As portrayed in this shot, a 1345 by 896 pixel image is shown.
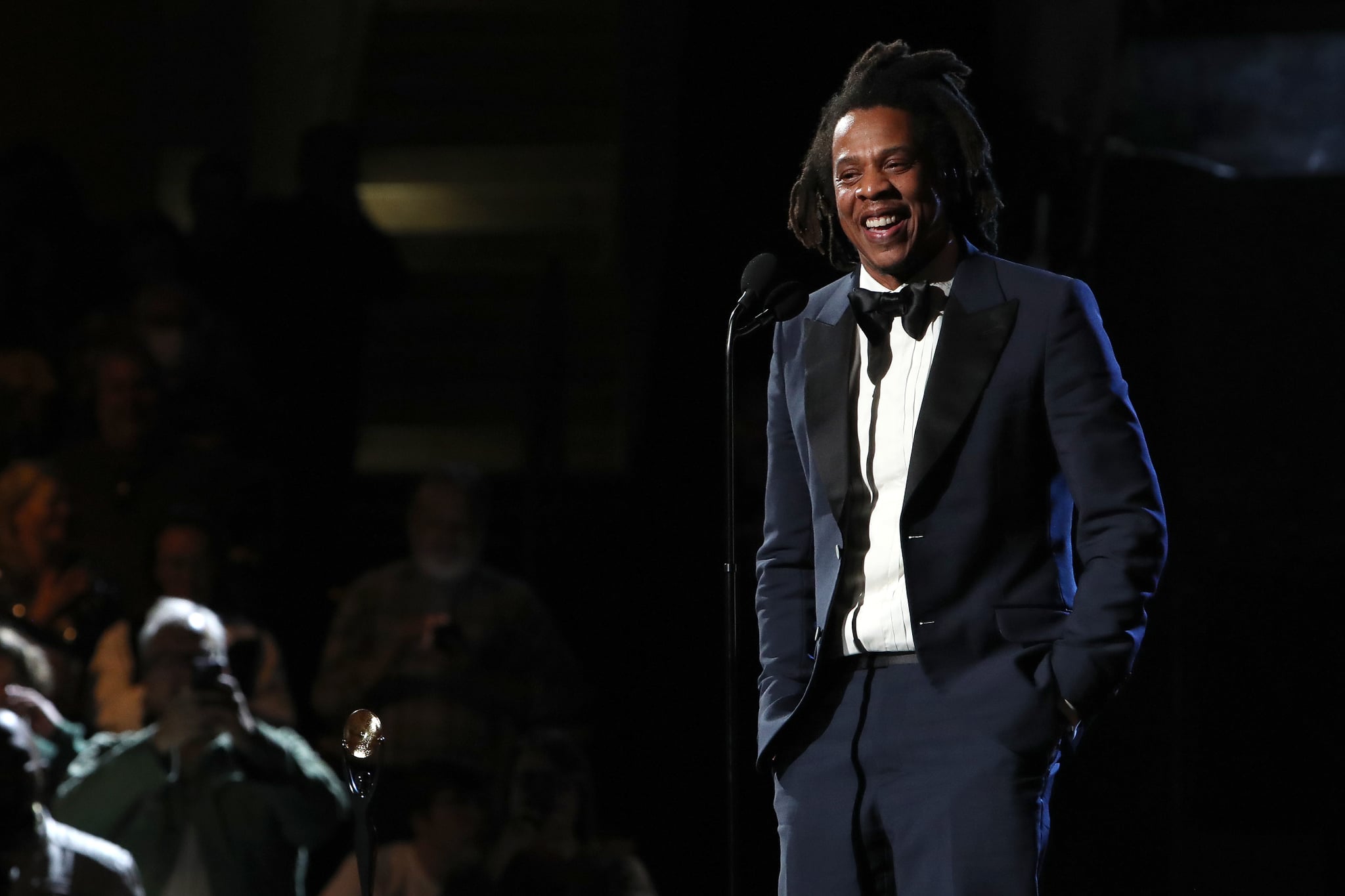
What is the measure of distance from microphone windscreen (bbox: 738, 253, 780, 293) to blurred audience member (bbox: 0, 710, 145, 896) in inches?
75.0

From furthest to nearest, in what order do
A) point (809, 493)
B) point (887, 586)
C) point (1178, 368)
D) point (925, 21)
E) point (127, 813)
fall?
1. point (925, 21)
2. point (1178, 368)
3. point (127, 813)
4. point (809, 493)
5. point (887, 586)

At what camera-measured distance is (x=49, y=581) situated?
16.6 feet

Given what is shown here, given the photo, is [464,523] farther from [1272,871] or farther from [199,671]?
[1272,871]

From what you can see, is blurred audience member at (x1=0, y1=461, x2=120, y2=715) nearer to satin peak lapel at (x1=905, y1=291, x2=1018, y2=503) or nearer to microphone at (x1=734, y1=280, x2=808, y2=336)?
microphone at (x1=734, y1=280, x2=808, y2=336)

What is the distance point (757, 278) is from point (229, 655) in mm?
2907

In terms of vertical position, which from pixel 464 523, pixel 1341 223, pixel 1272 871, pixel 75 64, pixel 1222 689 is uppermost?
pixel 75 64

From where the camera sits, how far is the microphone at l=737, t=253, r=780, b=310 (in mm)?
2338

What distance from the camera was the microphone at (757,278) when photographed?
2338 mm

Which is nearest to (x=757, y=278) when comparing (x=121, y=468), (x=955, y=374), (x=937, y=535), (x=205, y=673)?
(x=955, y=374)

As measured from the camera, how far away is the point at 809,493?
7.59ft

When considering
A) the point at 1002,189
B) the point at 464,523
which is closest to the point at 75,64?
the point at 464,523

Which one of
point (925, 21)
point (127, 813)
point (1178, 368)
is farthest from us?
point (925, 21)

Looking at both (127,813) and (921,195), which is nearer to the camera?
(921,195)

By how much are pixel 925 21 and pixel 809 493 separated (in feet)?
9.93
